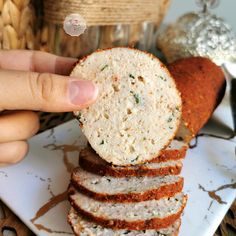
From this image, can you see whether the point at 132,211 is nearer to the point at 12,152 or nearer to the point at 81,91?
the point at 81,91

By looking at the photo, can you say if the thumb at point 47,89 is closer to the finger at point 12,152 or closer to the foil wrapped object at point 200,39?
the finger at point 12,152

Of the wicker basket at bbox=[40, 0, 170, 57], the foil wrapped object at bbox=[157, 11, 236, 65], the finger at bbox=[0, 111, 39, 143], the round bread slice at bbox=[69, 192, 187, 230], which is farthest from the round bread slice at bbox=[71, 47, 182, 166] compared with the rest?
the foil wrapped object at bbox=[157, 11, 236, 65]

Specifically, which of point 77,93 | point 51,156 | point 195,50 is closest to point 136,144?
point 77,93

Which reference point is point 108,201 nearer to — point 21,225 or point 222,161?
point 21,225

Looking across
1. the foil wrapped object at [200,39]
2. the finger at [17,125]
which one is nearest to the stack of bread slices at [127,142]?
the finger at [17,125]

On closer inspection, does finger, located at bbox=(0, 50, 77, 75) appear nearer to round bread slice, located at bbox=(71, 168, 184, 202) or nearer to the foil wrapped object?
round bread slice, located at bbox=(71, 168, 184, 202)

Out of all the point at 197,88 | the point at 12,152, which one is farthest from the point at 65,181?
the point at 197,88
